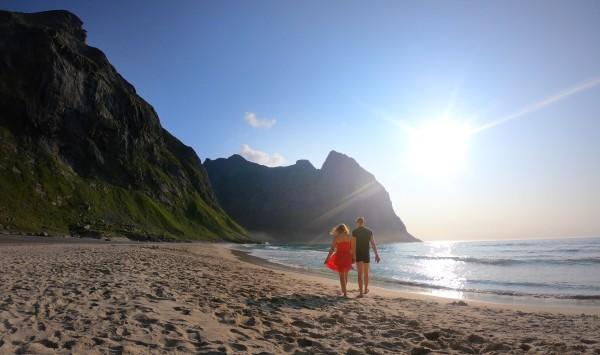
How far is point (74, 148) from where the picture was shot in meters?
93.1

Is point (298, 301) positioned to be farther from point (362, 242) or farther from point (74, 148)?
point (74, 148)

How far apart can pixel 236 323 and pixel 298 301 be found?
3766mm

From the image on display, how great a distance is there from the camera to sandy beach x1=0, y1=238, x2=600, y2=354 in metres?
5.77

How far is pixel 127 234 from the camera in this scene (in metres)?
81.1

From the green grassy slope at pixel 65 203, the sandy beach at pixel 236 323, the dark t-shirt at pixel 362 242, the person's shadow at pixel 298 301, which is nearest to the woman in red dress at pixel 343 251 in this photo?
the dark t-shirt at pixel 362 242

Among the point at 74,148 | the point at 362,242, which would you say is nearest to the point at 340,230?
the point at 362,242

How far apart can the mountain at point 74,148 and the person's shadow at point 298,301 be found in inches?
2560

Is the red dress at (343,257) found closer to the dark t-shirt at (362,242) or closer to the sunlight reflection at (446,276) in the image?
the dark t-shirt at (362,242)

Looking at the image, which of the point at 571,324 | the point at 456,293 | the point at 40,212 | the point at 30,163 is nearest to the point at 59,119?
the point at 30,163

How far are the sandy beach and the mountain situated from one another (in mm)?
63908

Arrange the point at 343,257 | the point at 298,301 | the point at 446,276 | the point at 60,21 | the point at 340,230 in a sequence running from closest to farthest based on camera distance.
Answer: the point at 298,301
the point at 343,257
the point at 340,230
the point at 446,276
the point at 60,21

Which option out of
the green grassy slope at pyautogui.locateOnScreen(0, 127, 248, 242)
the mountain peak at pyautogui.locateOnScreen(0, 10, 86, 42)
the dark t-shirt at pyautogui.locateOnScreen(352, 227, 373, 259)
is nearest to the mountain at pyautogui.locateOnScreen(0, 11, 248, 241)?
the green grassy slope at pyautogui.locateOnScreen(0, 127, 248, 242)

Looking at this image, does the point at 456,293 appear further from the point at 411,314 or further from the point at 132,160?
the point at 132,160

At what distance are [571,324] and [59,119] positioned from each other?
108 metres
